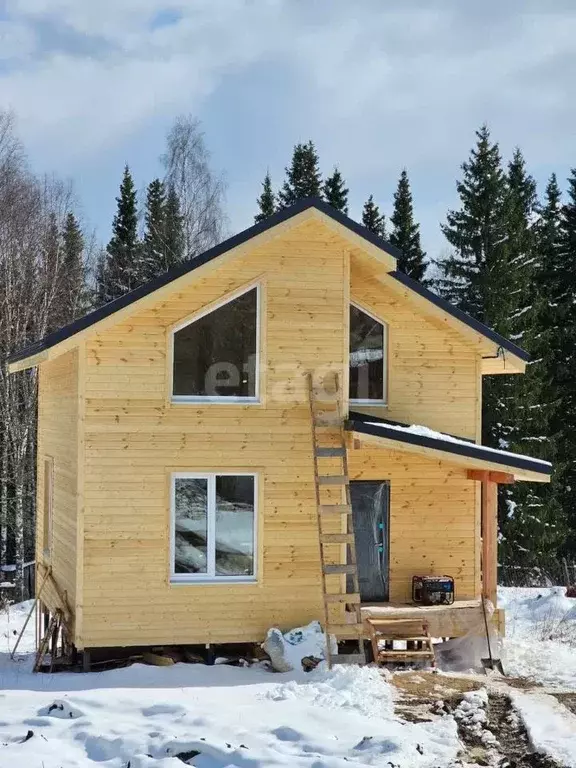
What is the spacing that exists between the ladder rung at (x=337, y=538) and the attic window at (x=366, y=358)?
2.80 meters

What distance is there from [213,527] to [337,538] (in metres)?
1.80

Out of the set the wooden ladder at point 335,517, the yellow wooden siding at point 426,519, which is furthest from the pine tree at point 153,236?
the wooden ladder at point 335,517

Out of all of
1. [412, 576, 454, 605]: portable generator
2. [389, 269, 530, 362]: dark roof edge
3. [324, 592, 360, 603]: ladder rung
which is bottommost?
[412, 576, 454, 605]: portable generator

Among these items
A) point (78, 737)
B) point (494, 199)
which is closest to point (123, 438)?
point (78, 737)

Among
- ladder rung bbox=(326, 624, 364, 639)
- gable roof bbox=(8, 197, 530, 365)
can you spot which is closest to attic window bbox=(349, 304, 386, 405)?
gable roof bbox=(8, 197, 530, 365)

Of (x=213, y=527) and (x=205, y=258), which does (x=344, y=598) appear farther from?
(x=205, y=258)

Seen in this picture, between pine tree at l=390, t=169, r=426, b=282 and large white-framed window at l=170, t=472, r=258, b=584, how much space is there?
24.7 m

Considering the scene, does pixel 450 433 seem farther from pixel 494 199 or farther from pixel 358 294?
pixel 494 199

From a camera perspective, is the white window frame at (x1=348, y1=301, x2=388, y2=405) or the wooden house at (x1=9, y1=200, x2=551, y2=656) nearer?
the wooden house at (x1=9, y1=200, x2=551, y2=656)

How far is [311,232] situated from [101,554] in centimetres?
552

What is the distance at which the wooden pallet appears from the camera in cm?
1173

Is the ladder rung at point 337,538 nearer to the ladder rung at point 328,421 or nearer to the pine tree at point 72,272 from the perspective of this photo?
the ladder rung at point 328,421

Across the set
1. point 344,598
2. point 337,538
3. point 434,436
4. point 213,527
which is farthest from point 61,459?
point 434,436

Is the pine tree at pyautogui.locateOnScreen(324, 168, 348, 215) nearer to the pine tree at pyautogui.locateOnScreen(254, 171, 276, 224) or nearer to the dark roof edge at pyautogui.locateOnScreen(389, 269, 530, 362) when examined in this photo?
the pine tree at pyautogui.locateOnScreen(254, 171, 276, 224)
